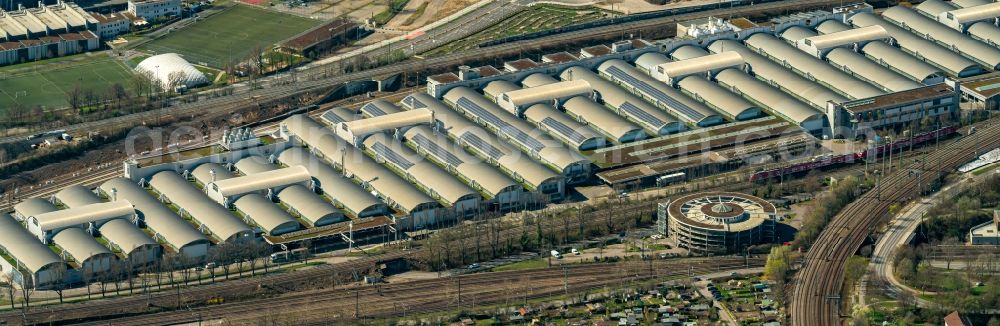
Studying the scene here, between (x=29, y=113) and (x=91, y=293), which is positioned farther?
(x=29, y=113)

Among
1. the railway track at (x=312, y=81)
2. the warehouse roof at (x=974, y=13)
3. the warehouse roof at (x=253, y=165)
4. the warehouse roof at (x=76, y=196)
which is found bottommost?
the railway track at (x=312, y=81)

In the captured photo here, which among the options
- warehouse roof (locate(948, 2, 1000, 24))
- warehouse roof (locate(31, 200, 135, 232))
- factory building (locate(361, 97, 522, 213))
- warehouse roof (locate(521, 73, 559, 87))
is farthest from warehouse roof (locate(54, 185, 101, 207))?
warehouse roof (locate(948, 2, 1000, 24))

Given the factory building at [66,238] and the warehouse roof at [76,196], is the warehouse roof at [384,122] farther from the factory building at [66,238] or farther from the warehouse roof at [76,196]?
the factory building at [66,238]

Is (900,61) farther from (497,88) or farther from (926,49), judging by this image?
(497,88)

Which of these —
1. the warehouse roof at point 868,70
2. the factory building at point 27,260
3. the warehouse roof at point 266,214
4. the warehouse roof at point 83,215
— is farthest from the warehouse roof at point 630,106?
the factory building at point 27,260

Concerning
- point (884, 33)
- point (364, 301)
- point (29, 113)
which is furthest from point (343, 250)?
point (884, 33)

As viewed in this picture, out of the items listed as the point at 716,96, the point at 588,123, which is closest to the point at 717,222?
the point at 588,123

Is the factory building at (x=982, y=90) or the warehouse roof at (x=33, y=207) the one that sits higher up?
the factory building at (x=982, y=90)

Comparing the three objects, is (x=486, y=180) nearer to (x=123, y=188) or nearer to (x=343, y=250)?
(x=343, y=250)
